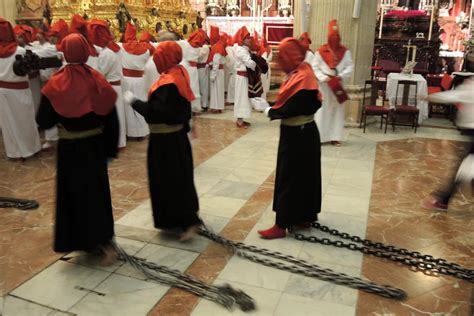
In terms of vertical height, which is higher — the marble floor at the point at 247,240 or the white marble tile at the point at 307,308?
the white marble tile at the point at 307,308

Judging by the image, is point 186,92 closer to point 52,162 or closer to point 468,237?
point 468,237

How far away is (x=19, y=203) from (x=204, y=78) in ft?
21.6

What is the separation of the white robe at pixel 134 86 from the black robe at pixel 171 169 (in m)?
3.99

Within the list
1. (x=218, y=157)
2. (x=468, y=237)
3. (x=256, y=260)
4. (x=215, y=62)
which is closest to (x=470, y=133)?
(x=468, y=237)

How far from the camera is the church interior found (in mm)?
3137

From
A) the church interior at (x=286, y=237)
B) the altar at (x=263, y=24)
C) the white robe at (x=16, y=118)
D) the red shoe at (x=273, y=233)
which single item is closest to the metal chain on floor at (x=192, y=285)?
the church interior at (x=286, y=237)

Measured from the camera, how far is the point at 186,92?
144 inches

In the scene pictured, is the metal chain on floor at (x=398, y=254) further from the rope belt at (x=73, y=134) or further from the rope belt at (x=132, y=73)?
the rope belt at (x=132, y=73)

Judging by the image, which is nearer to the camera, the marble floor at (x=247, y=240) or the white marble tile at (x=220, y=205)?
the marble floor at (x=247, y=240)

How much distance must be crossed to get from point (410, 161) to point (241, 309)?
466cm

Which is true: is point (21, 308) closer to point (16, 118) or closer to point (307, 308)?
point (307, 308)

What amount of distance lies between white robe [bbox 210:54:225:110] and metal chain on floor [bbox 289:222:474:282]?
261 inches

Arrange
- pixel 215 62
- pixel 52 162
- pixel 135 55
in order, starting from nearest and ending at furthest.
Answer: pixel 52 162
pixel 135 55
pixel 215 62

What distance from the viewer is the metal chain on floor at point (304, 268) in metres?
3.22
